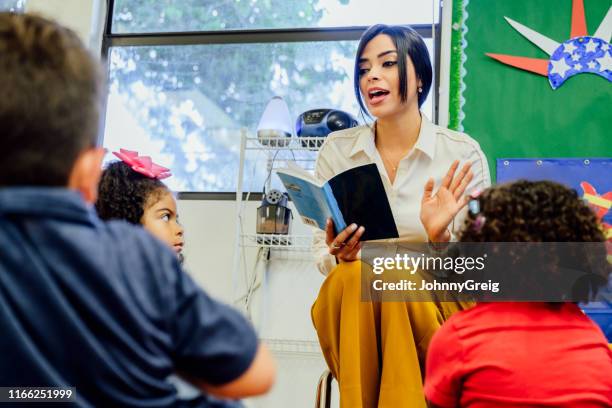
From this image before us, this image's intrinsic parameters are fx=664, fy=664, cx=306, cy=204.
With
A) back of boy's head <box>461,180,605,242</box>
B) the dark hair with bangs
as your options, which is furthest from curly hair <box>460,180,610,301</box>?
the dark hair with bangs

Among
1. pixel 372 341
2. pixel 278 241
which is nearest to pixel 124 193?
pixel 372 341

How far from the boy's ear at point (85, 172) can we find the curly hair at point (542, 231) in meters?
0.74

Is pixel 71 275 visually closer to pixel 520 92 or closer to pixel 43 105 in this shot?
pixel 43 105

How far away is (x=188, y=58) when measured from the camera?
330 cm

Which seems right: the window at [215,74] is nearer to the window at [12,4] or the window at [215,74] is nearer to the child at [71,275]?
the window at [12,4]

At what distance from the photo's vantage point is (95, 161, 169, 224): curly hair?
1.62m

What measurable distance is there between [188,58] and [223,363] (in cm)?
280

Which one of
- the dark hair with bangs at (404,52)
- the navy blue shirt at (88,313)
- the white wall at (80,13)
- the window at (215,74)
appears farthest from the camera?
the white wall at (80,13)

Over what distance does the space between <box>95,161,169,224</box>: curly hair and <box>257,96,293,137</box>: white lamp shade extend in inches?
42.9

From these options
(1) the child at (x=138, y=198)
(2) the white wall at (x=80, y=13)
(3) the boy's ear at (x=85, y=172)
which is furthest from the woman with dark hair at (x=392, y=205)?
(2) the white wall at (x=80, y=13)

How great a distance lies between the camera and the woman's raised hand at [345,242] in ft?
5.34

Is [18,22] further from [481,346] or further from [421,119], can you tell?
[421,119]

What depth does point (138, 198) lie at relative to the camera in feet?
5.49

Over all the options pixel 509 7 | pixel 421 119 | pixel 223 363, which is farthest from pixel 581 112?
pixel 223 363
